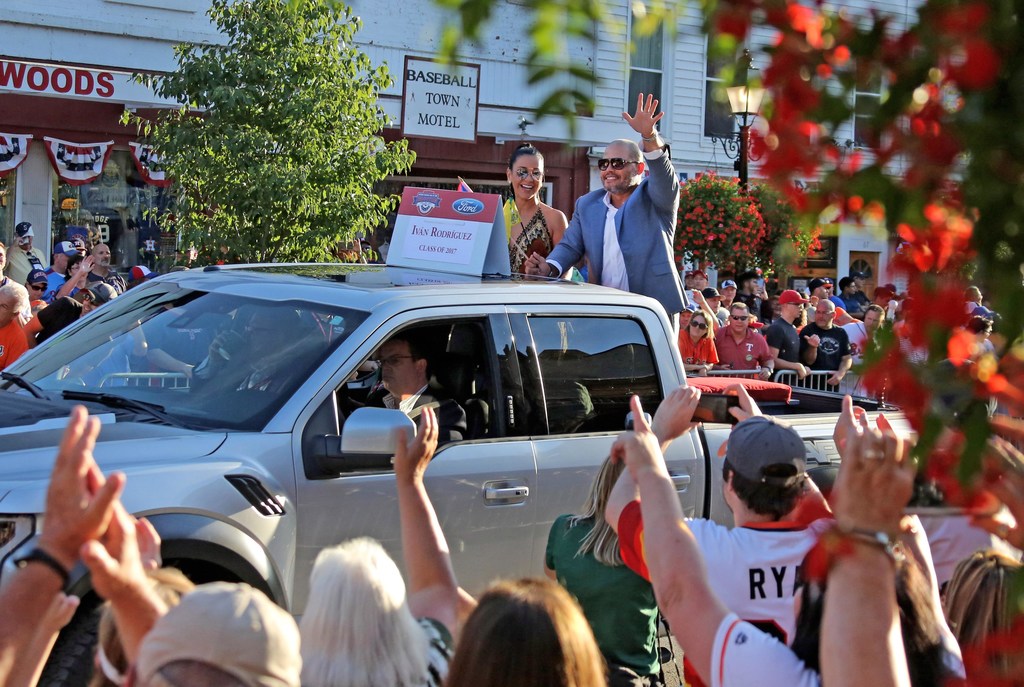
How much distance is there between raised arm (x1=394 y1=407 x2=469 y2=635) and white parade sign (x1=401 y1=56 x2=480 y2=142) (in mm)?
10463

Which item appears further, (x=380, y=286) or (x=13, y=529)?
(x=380, y=286)

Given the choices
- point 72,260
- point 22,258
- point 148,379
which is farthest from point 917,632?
point 22,258

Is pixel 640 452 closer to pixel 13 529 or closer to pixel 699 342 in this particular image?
pixel 13 529

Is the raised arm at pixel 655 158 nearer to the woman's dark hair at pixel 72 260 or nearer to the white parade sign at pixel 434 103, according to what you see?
the woman's dark hair at pixel 72 260

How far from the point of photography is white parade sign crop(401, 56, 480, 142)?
44.6ft

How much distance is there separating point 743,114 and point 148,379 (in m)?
11.5

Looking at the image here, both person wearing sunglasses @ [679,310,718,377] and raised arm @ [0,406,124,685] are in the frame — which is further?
person wearing sunglasses @ [679,310,718,377]

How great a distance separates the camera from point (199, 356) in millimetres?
4844

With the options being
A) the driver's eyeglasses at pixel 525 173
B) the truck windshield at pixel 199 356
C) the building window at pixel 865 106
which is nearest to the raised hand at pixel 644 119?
the driver's eyeglasses at pixel 525 173

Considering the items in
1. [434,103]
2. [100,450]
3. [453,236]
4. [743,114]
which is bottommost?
[100,450]

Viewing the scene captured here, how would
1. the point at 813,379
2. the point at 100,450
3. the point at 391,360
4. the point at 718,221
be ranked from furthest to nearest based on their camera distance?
the point at 718,221
the point at 813,379
the point at 391,360
the point at 100,450

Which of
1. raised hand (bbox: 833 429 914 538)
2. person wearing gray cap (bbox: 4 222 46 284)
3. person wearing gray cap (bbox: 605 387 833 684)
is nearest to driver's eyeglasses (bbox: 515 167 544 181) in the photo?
person wearing gray cap (bbox: 605 387 833 684)

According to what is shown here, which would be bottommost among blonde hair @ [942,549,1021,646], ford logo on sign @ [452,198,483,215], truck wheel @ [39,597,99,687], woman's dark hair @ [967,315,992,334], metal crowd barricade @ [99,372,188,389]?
truck wheel @ [39,597,99,687]

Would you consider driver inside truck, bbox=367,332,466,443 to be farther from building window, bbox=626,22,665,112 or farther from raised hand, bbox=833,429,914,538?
building window, bbox=626,22,665,112
